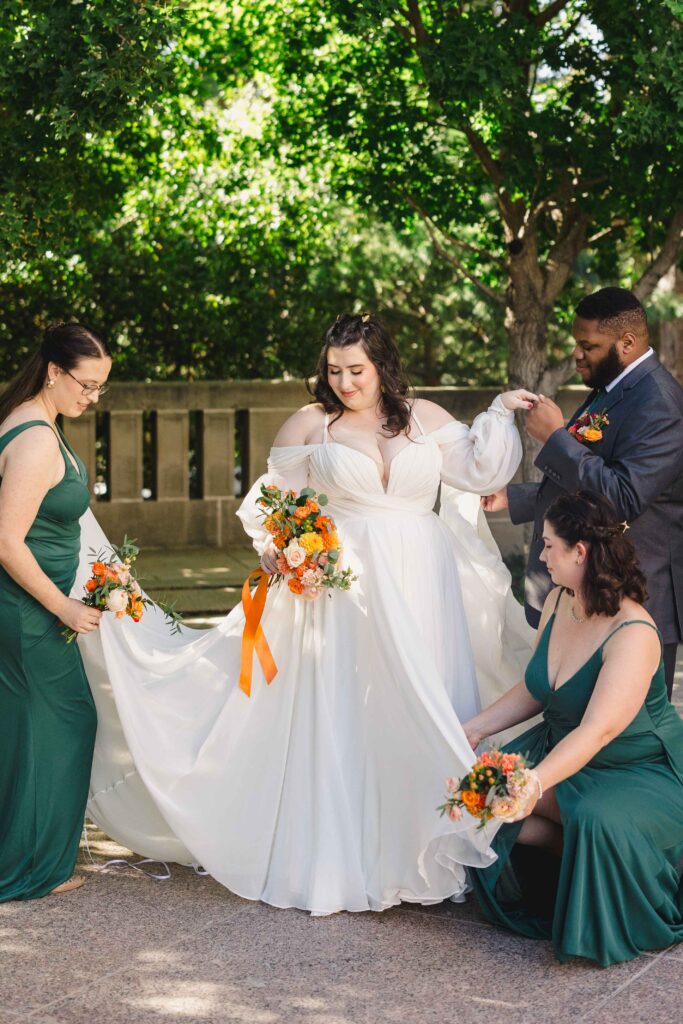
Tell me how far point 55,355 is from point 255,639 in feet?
4.16

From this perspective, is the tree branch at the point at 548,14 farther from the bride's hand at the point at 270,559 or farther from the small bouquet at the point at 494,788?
the small bouquet at the point at 494,788

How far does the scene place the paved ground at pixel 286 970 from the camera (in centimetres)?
380

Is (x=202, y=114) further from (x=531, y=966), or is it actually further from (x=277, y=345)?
(x=531, y=966)

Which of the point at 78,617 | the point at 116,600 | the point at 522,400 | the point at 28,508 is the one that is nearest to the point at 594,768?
the point at 522,400

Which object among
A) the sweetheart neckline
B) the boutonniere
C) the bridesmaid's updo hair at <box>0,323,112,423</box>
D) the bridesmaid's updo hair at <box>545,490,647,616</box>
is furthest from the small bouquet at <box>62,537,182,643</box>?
the boutonniere

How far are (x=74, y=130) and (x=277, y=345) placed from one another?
7.42 metres

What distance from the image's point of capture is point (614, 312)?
507 cm

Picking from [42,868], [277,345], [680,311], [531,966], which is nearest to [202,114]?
[277,345]

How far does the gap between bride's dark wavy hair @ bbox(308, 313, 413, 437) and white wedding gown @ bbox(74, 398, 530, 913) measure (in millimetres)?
149

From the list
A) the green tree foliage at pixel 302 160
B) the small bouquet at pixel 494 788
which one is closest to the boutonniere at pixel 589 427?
the small bouquet at pixel 494 788

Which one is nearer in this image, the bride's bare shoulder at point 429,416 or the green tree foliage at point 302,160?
the bride's bare shoulder at point 429,416

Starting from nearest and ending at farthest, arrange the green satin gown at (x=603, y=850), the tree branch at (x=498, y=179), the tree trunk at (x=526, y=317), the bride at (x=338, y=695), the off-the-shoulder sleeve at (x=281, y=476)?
1. the green satin gown at (x=603, y=850)
2. the bride at (x=338, y=695)
3. the off-the-shoulder sleeve at (x=281, y=476)
4. the tree branch at (x=498, y=179)
5. the tree trunk at (x=526, y=317)

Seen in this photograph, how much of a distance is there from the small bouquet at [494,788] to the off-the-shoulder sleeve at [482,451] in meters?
1.45

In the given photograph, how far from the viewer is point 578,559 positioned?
435cm
